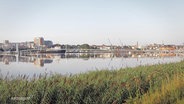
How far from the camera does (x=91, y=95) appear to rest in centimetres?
901

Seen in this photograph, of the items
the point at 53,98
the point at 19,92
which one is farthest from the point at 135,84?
the point at 19,92

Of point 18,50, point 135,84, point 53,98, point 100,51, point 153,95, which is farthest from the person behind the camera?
point 100,51

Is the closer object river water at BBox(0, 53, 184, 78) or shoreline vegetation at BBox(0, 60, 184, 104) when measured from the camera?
shoreline vegetation at BBox(0, 60, 184, 104)

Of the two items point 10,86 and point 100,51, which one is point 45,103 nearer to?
point 10,86

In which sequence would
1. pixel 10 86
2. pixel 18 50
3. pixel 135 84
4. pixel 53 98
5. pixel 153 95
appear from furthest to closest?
pixel 18 50 → pixel 135 84 → pixel 10 86 → pixel 53 98 → pixel 153 95

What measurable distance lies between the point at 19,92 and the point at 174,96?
380 cm

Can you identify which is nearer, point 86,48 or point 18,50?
point 18,50

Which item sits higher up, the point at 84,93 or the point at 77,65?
the point at 84,93

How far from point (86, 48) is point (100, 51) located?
349 cm

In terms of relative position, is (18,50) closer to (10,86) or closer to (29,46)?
(29,46)

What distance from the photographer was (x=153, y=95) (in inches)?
316

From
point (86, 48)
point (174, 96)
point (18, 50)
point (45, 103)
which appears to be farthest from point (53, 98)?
point (86, 48)

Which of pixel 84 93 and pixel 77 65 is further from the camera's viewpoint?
pixel 77 65

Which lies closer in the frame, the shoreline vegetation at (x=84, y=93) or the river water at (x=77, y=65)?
the shoreline vegetation at (x=84, y=93)
